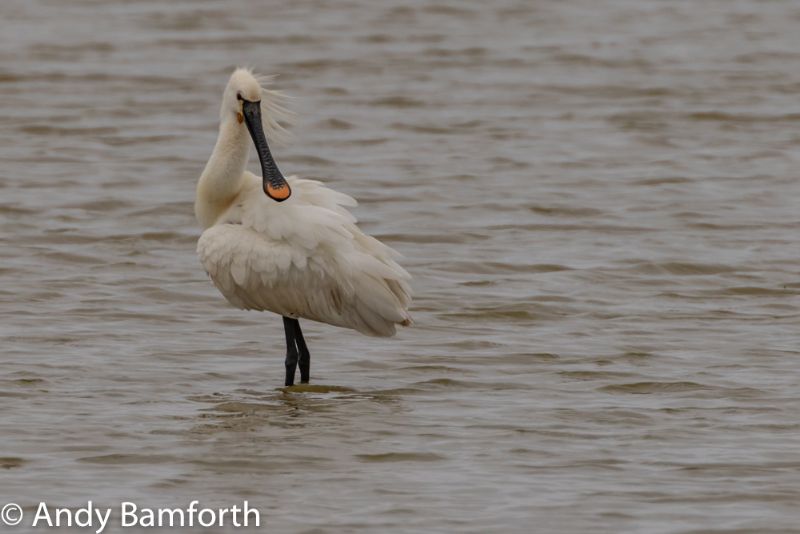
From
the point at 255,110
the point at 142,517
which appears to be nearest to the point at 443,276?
the point at 255,110

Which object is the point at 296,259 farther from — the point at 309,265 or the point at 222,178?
the point at 222,178

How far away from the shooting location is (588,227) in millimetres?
15273

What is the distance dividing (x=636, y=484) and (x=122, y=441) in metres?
2.37

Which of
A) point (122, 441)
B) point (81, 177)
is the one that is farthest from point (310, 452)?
point (81, 177)

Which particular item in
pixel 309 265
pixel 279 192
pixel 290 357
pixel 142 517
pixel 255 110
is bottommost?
pixel 142 517

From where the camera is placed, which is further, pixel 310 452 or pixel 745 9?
pixel 745 9

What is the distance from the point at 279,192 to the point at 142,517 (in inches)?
113

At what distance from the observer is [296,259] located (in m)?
10.4

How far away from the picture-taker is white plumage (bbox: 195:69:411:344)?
10.3m

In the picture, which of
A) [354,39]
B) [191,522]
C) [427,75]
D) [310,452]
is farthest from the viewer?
[354,39]

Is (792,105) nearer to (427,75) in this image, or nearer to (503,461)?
(427,75)

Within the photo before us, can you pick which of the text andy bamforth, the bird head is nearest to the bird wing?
the bird head

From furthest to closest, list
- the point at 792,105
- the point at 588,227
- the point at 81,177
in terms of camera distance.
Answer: the point at 792,105, the point at 81,177, the point at 588,227

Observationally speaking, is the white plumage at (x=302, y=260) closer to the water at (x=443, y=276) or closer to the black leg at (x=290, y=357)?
the black leg at (x=290, y=357)
